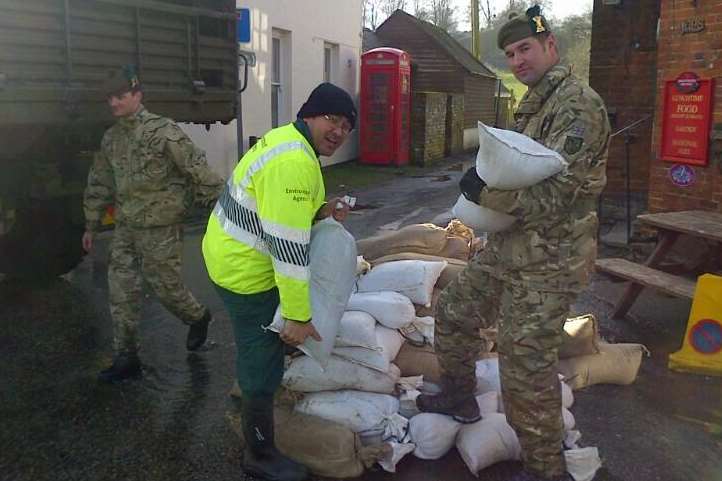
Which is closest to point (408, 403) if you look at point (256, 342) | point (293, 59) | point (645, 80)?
point (256, 342)

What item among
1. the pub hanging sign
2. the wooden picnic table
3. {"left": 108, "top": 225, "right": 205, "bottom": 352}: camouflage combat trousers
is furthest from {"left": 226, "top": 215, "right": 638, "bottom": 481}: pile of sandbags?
the pub hanging sign

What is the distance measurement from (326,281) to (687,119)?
4.56m

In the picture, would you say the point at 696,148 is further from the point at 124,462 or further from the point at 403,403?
the point at 124,462

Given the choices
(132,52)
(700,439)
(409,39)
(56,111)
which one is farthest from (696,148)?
(409,39)

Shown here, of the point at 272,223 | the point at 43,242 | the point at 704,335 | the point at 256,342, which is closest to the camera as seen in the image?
the point at 272,223

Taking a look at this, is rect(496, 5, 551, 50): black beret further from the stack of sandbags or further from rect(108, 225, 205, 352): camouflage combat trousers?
rect(108, 225, 205, 352): camouflage combat trousers

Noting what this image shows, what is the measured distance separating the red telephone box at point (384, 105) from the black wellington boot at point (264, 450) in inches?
524

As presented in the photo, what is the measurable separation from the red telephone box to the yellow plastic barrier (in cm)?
1194

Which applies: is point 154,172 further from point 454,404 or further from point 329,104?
point 454,404

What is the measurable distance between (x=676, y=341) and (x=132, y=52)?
421 centimetres

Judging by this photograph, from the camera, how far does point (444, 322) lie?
340 cm

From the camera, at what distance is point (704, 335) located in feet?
14.6

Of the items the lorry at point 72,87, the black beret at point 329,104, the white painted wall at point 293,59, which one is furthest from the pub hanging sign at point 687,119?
the white painted wall at point 293,59

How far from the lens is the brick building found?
6.36 m
